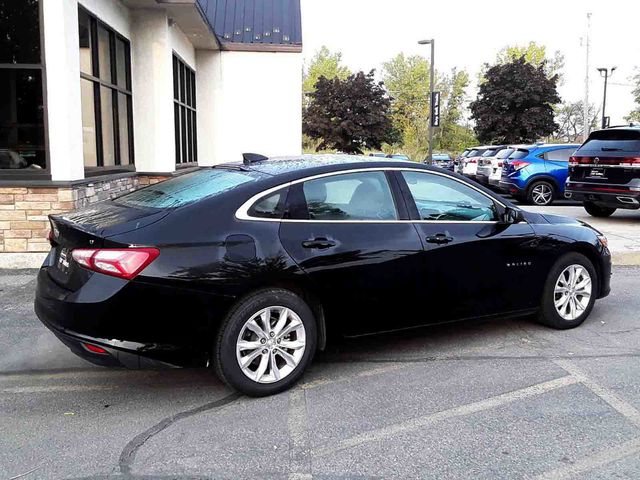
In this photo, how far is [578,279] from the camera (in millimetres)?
5180

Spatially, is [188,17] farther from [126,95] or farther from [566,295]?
[566,295]

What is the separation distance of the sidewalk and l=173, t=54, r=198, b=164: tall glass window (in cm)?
840

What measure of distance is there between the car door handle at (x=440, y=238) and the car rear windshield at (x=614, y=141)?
25.8 feet

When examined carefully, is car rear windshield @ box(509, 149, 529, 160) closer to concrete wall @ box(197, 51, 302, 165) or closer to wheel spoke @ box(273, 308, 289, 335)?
concrete wall @ box(197, 51, 302, 165)

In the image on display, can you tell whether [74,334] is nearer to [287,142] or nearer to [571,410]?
[571,410]

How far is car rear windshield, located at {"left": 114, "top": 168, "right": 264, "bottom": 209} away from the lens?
3.90m

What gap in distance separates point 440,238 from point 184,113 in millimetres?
10652

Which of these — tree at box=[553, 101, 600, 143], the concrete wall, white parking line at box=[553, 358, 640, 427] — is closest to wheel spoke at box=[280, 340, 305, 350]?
white parking line at box=[553, 358, 640, 427]

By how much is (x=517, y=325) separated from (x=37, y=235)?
5.49 meters

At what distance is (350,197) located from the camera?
4.21 meters

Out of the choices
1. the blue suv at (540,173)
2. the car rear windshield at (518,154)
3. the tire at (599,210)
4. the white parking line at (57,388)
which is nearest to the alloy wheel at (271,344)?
the white parking line at (57,388)

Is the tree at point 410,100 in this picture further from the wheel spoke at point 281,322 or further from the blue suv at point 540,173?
the wheel spoke at point 281,322

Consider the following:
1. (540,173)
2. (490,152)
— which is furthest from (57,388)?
(490,152)

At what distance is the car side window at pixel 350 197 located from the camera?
4.07 metres
